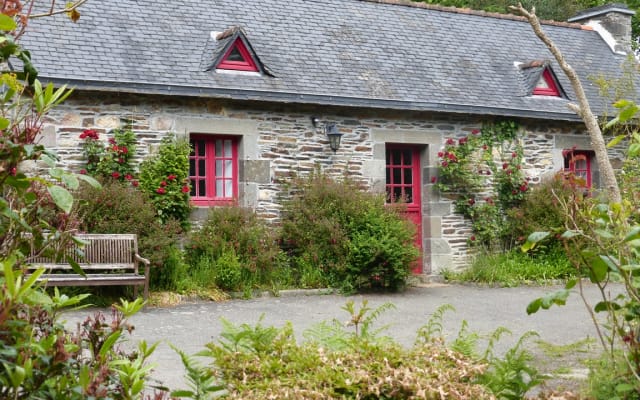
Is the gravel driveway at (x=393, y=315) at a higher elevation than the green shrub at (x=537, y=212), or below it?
below

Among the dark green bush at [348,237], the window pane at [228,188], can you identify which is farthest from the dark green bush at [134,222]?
the dark green bush at [348,237]

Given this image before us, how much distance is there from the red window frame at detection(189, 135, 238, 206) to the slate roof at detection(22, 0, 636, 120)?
3.11ft

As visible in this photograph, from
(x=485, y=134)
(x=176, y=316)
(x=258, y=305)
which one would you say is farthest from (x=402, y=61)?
(x=176, y=316)

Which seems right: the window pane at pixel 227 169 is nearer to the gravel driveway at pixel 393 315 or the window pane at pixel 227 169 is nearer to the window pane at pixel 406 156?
the gravel driveway at pixel 393 315

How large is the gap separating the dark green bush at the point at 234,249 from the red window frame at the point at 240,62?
2357 millimetres

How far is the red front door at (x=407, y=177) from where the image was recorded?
46.4 feet

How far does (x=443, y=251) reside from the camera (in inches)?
550

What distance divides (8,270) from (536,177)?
535 inches

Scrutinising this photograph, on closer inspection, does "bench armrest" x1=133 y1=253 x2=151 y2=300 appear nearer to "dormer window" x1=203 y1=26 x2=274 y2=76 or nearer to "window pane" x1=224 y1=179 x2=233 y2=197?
"window pane" x1=224 y1=179 x2=233 y2=197

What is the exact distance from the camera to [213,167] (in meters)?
12.8

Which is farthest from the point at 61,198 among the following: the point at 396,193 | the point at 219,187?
the point at 396,193

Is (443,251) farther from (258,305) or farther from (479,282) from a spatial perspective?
(258,305)

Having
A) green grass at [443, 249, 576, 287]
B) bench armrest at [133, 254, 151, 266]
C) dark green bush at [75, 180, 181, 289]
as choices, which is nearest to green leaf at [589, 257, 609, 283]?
bench armrest at [133, 254, 151, 266]

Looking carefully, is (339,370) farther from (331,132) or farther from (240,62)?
(240,62)
